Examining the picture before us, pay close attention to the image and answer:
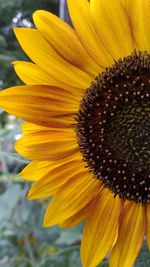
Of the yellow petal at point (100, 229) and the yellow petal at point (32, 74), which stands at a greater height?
the yellow petal at point (32, 74)

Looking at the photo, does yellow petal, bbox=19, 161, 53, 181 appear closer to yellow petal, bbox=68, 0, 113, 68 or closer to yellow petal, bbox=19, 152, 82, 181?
yellow petal, bbox=19, 152, 82, 181

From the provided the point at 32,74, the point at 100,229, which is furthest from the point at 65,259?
the point at 32,74

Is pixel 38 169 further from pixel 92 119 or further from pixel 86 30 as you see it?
pixel 86 30

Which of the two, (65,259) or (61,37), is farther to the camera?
(65,259)

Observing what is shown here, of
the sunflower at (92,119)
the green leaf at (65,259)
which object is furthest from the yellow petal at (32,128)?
the green leaf at (65,259)

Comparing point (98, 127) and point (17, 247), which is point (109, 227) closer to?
point (98, 127)

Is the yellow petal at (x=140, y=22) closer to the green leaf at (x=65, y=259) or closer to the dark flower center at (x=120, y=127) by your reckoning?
the dark flower center at (x=120, y=127)

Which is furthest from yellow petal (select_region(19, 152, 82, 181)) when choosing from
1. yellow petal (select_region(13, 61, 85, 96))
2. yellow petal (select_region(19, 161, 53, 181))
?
yellow petal (select_region(13, 61, 85, 96))

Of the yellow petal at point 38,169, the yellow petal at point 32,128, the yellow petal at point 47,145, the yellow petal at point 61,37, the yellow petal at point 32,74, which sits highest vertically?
the yellow petal at point 61,37
